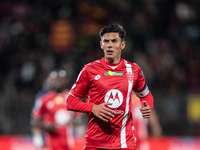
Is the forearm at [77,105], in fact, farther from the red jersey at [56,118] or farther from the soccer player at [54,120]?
the red jersey at [56,118]

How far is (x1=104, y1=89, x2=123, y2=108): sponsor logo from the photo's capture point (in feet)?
13.3

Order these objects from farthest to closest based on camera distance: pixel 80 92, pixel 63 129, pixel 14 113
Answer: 1. pixel 14 113
2. pixel 63 129
3. pixel 80 92

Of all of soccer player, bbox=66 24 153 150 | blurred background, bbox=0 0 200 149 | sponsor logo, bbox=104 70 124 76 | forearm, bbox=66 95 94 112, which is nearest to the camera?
forearm, bbox=66 95 94 112

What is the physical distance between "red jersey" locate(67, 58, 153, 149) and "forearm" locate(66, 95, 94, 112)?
20 millimetres

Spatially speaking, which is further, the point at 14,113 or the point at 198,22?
the point at 198,22

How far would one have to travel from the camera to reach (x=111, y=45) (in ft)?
13.7

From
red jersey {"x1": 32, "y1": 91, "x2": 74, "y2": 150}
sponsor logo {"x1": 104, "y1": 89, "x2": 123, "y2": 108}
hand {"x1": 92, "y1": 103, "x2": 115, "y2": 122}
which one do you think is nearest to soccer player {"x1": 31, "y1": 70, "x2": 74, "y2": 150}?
red jersey {"x1": 32, "y1": 91, "x2": 74, "y2": 150}

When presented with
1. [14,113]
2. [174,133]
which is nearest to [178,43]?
[174,133]

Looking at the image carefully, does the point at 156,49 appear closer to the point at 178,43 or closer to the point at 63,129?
the point at 178,43

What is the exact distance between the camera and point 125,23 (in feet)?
39.8

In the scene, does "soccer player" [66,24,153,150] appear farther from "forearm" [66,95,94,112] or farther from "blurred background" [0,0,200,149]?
"blurred background" [0,0,200,149]

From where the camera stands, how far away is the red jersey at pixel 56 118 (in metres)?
6.47

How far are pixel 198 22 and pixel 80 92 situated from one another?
9380mm

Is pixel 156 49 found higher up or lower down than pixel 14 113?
higher up
